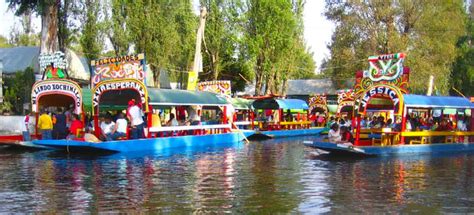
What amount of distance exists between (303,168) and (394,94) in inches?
200

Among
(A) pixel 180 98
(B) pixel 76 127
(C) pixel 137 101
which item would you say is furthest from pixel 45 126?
(A) pixel 180 98

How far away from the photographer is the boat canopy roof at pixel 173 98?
2112 centimetres

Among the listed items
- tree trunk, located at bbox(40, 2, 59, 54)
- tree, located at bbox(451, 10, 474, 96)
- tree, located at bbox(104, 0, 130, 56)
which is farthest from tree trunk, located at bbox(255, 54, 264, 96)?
tree, located at bbox(451, 10, 474, 96)

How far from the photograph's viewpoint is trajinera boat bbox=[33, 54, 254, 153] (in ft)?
63.3

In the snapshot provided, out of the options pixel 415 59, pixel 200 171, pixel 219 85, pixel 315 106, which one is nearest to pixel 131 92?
pixel 200 171

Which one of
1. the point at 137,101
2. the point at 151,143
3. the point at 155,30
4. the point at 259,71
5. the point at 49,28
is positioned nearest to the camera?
the point at 151,143

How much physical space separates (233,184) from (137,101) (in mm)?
10493

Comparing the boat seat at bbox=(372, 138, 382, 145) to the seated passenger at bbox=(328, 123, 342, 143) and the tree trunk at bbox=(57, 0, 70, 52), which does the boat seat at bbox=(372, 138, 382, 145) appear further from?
the tree trunk at bbox=(57, 0, 70, 52)

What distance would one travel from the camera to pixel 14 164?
16.7 meters

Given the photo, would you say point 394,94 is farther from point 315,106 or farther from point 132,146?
point 315,106

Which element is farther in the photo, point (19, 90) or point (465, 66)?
point (465, 66)

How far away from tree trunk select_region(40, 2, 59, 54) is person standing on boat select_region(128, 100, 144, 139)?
31.4 ft

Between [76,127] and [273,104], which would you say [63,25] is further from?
[76,127]

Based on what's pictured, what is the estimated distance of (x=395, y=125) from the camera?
20250 mm
